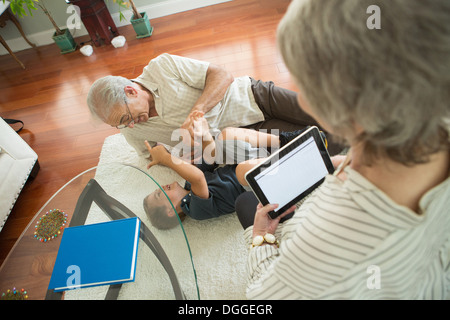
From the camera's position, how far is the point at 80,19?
2740 mm

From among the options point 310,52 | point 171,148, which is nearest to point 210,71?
point 171,148

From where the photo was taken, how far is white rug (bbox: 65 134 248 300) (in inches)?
33.7

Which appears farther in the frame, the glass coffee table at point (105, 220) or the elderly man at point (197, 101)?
the elderly man at point (197, 101)

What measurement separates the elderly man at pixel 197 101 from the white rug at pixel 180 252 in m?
0.27

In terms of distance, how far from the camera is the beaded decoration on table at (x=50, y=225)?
105 centimetres

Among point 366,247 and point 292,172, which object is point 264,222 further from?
point 366,247

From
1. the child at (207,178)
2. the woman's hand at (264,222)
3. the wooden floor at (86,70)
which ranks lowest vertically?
the wooden floor at (86,70)

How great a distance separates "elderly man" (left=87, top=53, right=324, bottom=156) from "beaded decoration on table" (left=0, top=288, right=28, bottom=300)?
2.46ft

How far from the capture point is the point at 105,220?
Answer: 41.0 inches

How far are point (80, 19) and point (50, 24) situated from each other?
436mm

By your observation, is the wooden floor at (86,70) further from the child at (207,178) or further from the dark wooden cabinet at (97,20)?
the child at (207,178)

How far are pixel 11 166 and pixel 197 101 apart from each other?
1.19 meters

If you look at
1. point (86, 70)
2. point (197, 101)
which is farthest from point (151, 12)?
point (197, 101)

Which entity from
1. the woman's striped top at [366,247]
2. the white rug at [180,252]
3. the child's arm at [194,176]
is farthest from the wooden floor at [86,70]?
the woman's striped top at [366,247]
